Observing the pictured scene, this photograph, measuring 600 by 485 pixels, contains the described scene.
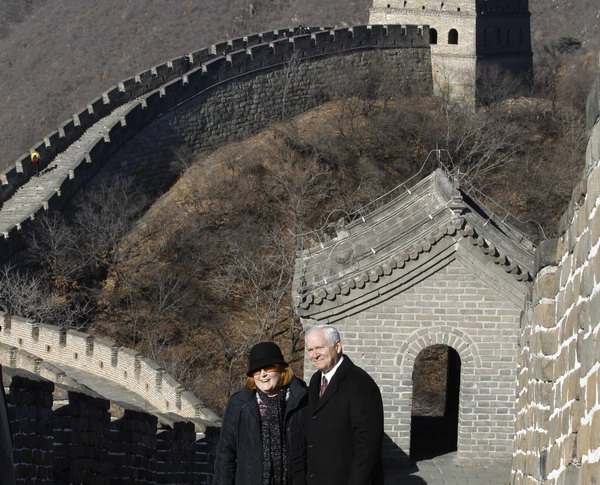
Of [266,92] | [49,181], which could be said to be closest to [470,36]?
[266,92]

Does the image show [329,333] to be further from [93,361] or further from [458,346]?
[93,361]

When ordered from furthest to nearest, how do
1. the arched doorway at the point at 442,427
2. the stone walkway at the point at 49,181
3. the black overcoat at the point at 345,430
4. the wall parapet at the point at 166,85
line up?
the wall parapet at the point at 166,85 → the stone walkway at the point at 49,181 → the arched doorway at the point at 442,427 → the black overcoat at the point at 345,430

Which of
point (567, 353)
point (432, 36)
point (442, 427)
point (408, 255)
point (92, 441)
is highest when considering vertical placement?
point (432, 36)

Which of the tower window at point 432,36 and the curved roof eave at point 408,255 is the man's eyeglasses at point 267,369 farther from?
the tower window at point 432,36

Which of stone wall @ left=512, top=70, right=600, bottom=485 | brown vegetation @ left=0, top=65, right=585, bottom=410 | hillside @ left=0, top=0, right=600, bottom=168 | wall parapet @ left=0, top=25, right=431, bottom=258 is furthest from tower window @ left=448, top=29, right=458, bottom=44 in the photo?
stone wall @ left=512, top=70, right=600, bottom=485

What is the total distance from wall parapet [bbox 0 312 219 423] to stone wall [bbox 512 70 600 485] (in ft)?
33.5

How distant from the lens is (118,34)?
258ft

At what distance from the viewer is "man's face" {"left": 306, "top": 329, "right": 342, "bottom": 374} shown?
8.62 meters

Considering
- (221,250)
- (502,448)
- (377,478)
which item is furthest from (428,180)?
(221,250)

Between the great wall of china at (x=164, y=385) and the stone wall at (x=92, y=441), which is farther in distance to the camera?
the stone wall at (x=92, y=441)

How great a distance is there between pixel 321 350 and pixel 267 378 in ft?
1.26

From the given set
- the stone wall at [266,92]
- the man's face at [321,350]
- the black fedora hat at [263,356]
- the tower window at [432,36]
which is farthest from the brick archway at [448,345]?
the tower window at [432,36]

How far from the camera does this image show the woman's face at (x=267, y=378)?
28.5 feet

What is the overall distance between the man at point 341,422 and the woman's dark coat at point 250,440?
2.9 inches
